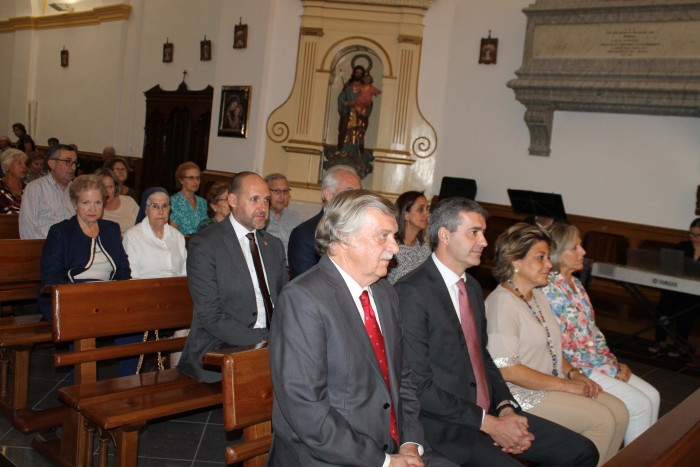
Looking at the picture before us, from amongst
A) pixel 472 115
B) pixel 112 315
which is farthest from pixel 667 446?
pixel 472 115

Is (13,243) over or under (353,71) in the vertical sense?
under

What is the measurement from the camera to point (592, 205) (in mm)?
8719

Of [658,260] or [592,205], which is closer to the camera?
[658,260]

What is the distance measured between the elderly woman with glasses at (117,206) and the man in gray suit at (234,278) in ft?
9.31

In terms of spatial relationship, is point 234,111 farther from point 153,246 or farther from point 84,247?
point 84,247

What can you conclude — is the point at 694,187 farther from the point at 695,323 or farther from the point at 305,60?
the point at 305,60

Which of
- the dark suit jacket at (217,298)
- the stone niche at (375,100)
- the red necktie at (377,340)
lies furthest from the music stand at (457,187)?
the red necktie at (377,340)

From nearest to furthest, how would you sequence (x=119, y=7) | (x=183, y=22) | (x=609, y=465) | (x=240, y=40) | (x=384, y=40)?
1. (x=609, y=465)
2. (x=384, y=40)
3. (x=240, y=40)
4. (x=183, y=22)
5. (x=119, y=7)

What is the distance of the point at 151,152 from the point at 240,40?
391cm

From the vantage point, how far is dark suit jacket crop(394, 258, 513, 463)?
A: 2.77 meters

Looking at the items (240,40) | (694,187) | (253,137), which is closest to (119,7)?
(240,40)

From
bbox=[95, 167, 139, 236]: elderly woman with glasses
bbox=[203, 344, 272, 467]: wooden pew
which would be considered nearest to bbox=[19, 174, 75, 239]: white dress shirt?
bbox=[95, 167, 139, 236]: elderly woman with glasses

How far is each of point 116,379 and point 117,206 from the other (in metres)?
3.46

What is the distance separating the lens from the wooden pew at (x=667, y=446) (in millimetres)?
1804
